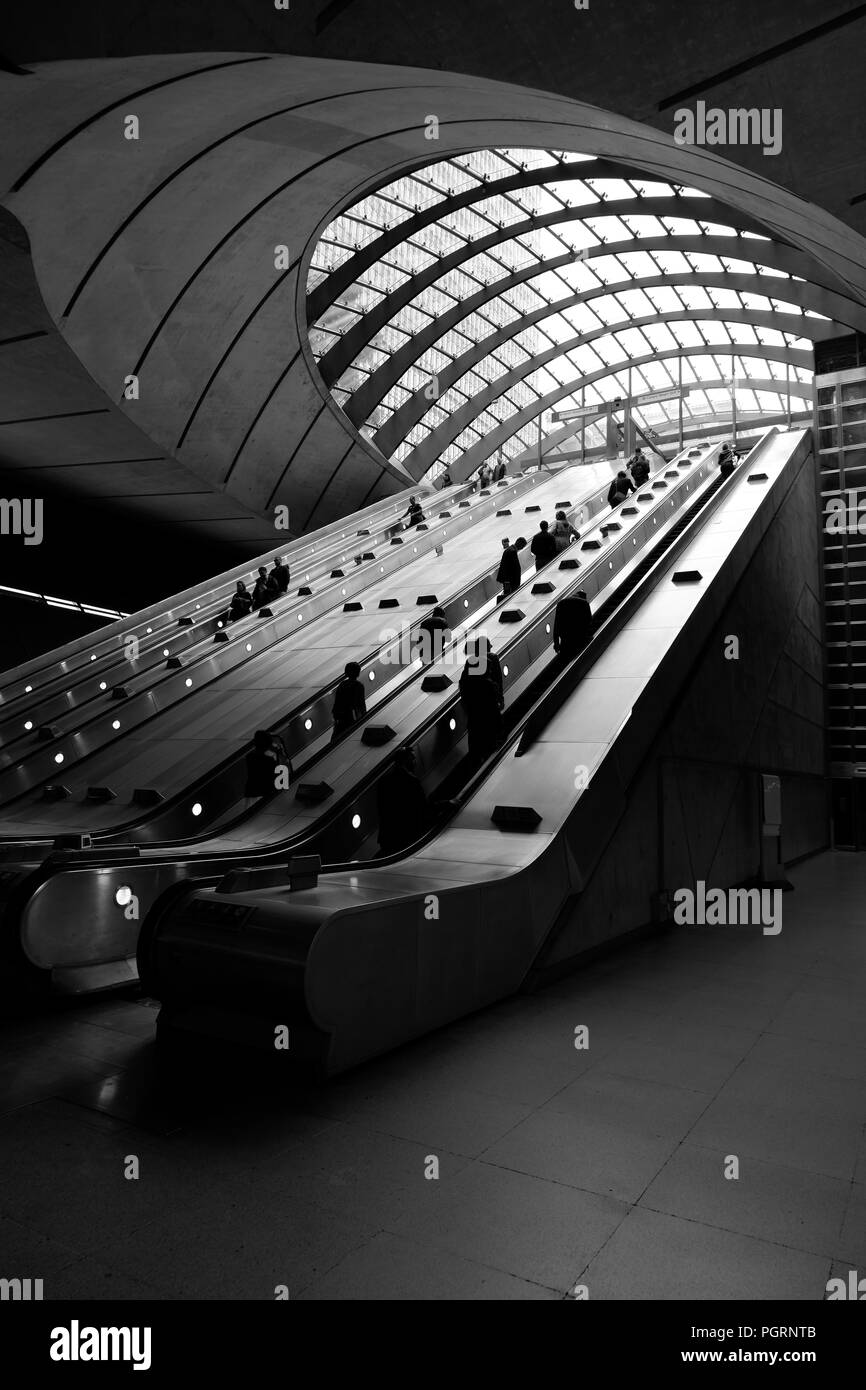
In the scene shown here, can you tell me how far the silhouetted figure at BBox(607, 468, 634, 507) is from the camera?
19875 millimetres

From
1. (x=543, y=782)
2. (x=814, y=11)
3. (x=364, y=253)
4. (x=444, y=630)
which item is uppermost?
(x=364, y=253)

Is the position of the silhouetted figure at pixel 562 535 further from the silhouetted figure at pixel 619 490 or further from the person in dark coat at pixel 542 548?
the silhouetted figure at pixel 619 490

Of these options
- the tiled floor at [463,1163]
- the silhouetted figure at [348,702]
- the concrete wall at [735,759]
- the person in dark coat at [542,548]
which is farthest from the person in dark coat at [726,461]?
the tiled floor at [463,1163]

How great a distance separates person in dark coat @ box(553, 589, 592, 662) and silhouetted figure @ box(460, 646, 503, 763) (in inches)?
77.0

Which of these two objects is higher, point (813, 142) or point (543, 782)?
point (813, 142)

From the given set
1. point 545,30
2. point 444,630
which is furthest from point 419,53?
point 444,630

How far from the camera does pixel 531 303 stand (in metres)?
38.9

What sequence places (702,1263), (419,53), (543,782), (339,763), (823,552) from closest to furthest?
(702,1263)
(419,53)
(543,782)
(339,763)
(823,552)

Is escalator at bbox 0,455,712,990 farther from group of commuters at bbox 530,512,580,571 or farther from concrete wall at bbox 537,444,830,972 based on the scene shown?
group of commuters at bbox 530,512,580,571

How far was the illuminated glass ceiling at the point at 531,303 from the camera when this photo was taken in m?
28.8

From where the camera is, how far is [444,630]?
1291 centimetres

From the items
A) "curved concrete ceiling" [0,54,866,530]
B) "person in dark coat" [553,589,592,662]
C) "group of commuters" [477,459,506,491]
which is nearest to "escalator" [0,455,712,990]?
"person in dark coat" [553,589,592,662]

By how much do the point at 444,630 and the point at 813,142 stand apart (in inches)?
302

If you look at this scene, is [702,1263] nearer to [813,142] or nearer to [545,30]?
[813,142]
